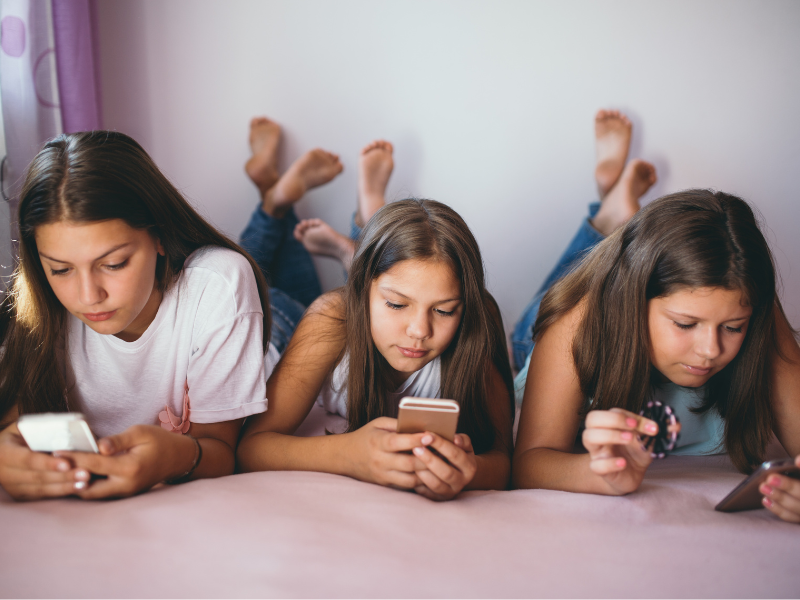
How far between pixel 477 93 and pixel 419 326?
124cm

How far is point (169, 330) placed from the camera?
43.3 inches

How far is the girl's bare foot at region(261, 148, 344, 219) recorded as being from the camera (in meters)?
1.84

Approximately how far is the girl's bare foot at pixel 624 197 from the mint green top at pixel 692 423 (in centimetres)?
72

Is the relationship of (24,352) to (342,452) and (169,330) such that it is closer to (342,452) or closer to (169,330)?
(169,330)

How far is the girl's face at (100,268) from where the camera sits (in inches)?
36.0

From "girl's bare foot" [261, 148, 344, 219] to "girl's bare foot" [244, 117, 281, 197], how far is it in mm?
36

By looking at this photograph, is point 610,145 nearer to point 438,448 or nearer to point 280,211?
point 280,211

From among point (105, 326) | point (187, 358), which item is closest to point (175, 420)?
point (187, 358)

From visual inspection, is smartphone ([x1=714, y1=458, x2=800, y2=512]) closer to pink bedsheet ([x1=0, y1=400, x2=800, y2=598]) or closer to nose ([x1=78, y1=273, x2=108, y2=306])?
pink bedsheet ([x1=0, y1=400, x2=800, y2=598])

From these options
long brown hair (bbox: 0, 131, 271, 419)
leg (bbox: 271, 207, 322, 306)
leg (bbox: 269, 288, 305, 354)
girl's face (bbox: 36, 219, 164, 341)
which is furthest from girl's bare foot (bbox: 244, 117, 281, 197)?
girl's face (bbox: 36, 219, 164, 341)

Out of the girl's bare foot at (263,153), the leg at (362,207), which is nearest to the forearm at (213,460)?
the leg at (362,207)

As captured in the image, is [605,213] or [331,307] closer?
[331,307]

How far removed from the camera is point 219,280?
109 centimetres

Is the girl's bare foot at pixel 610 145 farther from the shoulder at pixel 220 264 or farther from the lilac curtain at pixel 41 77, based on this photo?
the lilac curtain at pixel 41 77
